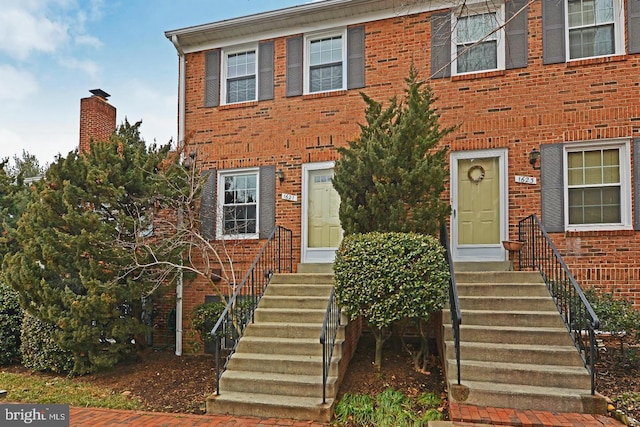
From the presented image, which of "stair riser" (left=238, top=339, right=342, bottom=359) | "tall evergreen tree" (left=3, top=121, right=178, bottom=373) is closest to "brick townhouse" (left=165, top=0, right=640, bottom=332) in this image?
"tall evergreen tree" (left=3, top=121, right=178, bottom=373)

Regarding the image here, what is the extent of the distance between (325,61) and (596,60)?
4.64 meters

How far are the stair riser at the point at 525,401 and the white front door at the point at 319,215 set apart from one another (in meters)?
4.02

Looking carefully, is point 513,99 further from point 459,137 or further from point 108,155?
point 108,155

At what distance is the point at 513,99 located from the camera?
7793 mm

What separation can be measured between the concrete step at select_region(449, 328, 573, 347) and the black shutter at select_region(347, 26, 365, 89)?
4.90 metres

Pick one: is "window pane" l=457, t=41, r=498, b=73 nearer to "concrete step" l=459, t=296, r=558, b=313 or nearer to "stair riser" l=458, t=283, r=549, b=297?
"stair riser" l=458, t=283, r=549, b=297

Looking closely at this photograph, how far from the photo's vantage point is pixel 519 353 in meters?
5.46

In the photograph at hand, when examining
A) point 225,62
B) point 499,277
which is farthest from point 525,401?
point 225,62

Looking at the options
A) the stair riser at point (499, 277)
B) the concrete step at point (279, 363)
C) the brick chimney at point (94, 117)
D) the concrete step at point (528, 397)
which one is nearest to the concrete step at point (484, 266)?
the stair riser at point (499, 277)

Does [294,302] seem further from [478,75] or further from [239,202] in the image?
[478,75]

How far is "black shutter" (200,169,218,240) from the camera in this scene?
899 centimetres

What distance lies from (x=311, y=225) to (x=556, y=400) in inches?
198

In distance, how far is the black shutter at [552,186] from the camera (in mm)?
Answer: 7395

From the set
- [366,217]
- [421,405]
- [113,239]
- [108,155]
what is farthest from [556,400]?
[108,155]
